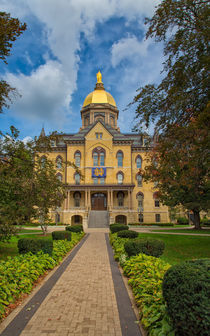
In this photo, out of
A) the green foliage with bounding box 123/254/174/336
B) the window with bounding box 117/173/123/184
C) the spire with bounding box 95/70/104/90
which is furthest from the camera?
the spire with bounding box 95/70/104/90

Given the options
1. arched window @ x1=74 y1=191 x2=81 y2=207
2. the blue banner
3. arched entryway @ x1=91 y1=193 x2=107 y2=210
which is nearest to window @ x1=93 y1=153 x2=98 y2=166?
the blue banner

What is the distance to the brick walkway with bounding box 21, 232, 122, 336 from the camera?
429 centimetres

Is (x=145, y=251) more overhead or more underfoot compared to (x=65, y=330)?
more overhead

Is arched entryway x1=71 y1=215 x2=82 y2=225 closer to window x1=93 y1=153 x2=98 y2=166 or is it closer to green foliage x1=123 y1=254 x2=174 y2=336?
window x1=93 y1=153 x2=98 y2=166

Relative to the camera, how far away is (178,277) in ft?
11.7

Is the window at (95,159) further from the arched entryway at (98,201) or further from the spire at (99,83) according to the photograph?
the spire at (99,83)

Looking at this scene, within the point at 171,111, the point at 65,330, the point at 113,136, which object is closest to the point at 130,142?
the point at 113,136

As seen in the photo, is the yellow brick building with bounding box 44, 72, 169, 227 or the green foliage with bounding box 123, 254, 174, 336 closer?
the green foliage with bounding box 123, 254, 174, 336

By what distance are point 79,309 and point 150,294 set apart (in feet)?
5.29

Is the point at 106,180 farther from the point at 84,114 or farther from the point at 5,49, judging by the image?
the point at 5,49

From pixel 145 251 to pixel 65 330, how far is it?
5.26 m

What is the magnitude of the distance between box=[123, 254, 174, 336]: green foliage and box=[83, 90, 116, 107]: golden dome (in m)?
49.5

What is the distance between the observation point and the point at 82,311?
5.09m

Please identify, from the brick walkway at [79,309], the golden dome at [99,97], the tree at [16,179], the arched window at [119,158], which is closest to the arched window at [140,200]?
the arched window at [119,158]
